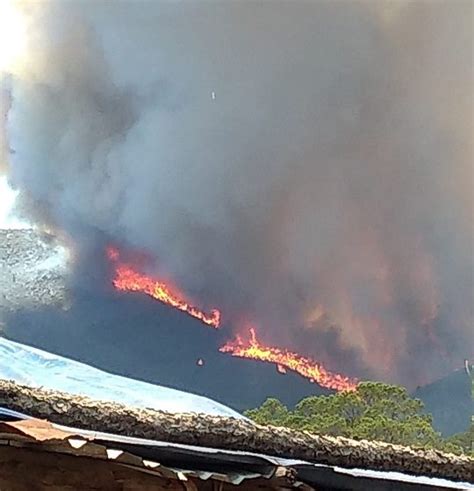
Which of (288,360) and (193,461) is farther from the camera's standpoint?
(288,360)

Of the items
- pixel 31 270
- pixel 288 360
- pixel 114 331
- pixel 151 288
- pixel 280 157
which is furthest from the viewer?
pixel 280 157

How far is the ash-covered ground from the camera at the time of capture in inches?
192

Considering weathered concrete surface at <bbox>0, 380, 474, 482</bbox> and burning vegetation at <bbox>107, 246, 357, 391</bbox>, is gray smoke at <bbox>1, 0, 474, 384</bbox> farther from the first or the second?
weathered concrete surface at <bbox>0, 380, 474, 482</bbox>

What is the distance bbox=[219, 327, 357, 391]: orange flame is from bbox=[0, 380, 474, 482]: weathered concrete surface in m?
3.37

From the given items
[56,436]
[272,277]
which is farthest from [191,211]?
[56,436]

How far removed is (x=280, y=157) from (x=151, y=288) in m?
1.41

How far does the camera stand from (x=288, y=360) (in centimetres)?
542

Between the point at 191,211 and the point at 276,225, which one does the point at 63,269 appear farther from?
the point at 276,225

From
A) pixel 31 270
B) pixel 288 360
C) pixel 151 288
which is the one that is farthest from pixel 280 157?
pixel 31 270

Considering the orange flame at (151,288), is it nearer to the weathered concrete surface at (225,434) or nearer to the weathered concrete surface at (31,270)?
the weathered concrete surface at (31,270)

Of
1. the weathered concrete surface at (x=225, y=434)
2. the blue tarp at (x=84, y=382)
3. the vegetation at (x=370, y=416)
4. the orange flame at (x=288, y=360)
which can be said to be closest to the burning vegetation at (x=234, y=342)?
the orange flame at (x=288, y=360)

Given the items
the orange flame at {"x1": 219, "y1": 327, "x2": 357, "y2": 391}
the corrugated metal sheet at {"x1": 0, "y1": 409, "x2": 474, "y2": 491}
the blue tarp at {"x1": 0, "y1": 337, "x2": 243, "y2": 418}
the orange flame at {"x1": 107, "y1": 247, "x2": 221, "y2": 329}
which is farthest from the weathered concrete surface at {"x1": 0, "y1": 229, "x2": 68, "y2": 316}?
the corrugated metal sheet at {"x1": 0, "y1": 409, "x2": 474, "y2": 491}

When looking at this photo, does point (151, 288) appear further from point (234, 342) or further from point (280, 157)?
point (280, 157)

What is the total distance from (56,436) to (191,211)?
160 inches
